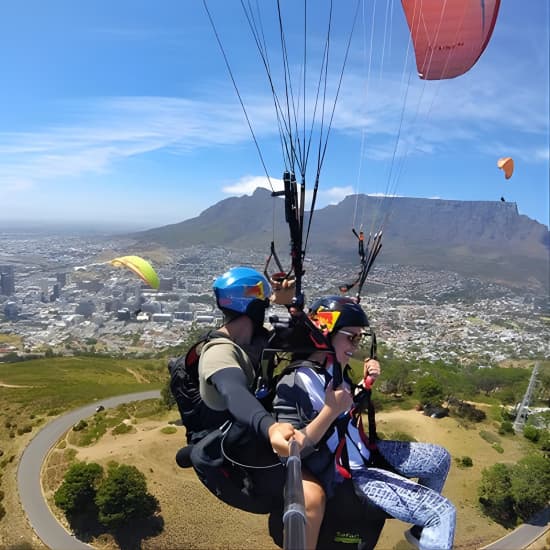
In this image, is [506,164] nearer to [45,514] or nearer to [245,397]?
[245,397]

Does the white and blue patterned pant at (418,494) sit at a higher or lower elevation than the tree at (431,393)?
higher

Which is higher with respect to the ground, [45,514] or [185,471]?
[185,471]

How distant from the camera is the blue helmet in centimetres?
319

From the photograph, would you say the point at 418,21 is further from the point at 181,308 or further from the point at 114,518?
the point at 181,308

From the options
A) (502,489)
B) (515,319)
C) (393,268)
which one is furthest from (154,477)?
(393,268)

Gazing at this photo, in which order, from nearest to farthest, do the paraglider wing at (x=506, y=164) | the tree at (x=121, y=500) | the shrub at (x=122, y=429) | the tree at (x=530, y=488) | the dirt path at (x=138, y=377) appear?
the paraglider wing at (x=506, y=164) < the tree at (x=121, y=500) < the tree at (x=530, y=488) < the shrub at (x=122, y=429) < the dirt path at (x=138, y=377)

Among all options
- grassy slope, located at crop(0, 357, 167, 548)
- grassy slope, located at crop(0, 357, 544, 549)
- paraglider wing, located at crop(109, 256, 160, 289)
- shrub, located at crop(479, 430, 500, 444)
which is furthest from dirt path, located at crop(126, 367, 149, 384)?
shrub, located at crop(479, 430, 500, 444)

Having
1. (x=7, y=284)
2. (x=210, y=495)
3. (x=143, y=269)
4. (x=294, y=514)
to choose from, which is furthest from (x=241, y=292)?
(x=7, y=284)

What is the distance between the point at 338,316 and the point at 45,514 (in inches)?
710

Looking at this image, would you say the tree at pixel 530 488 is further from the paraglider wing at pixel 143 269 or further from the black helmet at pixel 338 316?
the black helmet at pixel 338 316

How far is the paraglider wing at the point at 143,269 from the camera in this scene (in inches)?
900

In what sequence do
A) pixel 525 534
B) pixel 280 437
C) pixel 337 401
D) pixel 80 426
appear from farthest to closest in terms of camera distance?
pixel 80 426 → pixel 525 534 → pixel 337 401 → pixel 280 437

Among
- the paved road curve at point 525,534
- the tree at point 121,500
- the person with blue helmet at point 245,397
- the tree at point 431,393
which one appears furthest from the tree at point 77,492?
the tree at point 431,393

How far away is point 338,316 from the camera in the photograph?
3.06 m
